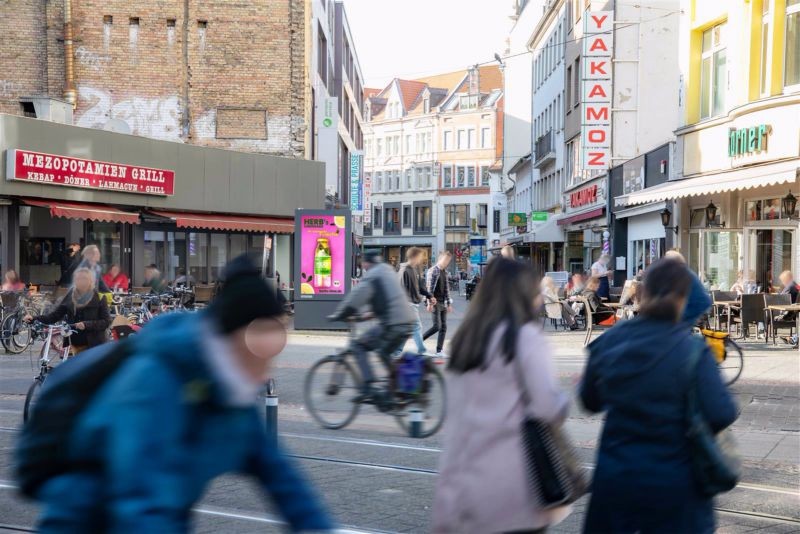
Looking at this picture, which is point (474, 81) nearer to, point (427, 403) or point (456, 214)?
point (456, 214)

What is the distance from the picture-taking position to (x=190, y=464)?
8.16 ft

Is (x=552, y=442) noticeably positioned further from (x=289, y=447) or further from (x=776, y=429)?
(x=776, y=429)

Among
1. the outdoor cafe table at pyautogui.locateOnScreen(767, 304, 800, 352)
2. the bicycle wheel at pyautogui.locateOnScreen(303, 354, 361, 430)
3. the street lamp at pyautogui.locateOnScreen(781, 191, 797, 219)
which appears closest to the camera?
the bicycle wheel at pyautogui.locateOnScreen(303, 354, 361, 430)

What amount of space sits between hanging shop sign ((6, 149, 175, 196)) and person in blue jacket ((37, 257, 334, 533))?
72.2 feet

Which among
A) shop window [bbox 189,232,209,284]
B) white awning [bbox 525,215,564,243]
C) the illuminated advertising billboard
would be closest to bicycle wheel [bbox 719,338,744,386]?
the illuminated advertising billboard

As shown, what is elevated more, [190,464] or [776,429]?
[190,464]

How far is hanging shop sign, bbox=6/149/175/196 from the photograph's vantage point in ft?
75.6

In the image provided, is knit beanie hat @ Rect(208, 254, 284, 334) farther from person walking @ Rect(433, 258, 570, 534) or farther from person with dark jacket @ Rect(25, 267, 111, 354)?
person with dark jacket @ Rect(25, 267, 111, 354)

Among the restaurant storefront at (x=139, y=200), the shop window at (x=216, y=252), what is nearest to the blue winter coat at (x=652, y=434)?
the restaurant storefront at (x=139, y=200)

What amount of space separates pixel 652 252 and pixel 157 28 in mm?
16540

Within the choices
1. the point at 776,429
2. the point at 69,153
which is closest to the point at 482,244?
the point at 69,153

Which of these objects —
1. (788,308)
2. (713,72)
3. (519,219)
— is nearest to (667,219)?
(713,72)

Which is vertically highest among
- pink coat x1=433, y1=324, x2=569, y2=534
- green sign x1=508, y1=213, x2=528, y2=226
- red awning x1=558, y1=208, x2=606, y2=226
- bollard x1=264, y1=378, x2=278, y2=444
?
green sign x1=508, y1=213, x2=528, y2=226

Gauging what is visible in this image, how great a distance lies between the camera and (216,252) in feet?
97.7
